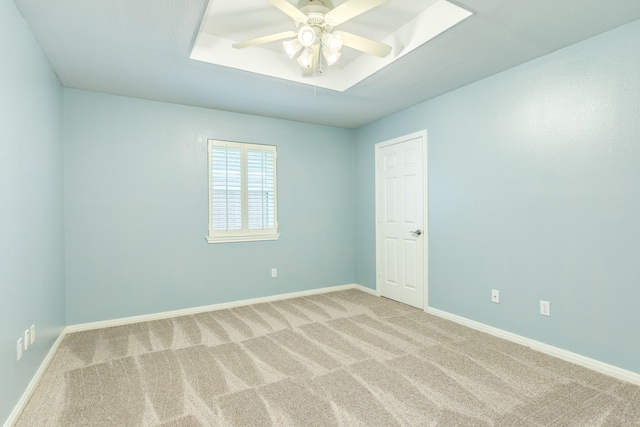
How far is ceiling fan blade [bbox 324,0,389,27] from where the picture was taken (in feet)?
5.83

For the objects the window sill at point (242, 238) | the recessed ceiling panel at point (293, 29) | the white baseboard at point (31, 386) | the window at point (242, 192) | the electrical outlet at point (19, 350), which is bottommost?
the white baseboard at point (31, 386)

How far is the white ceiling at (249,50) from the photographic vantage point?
202 centimetres

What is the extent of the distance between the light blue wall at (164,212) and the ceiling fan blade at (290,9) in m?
2.29

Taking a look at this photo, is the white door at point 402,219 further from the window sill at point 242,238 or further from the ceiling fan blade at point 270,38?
the ceiling fan blade at point 270,38

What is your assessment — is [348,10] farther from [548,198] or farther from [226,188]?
[226,188]

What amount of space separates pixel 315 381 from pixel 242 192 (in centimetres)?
255

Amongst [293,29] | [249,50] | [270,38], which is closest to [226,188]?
[249,50]

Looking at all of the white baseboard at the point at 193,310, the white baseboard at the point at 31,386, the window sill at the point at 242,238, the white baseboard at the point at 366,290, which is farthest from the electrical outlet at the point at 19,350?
the white baseboard at the point at 366,290

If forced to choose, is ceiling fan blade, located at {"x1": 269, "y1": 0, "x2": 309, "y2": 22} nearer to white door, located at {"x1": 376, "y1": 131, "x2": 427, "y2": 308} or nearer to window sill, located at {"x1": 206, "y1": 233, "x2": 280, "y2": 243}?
white door, located at {"x1": 376, "y1": 131, "x2": 427, "y2": 308}

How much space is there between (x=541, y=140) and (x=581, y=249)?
3.05 feet

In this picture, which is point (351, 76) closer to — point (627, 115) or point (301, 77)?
point (301, 77)

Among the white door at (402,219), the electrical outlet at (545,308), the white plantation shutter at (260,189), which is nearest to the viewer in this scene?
the electrical outlet at (545,308)

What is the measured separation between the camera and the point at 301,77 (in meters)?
3.17

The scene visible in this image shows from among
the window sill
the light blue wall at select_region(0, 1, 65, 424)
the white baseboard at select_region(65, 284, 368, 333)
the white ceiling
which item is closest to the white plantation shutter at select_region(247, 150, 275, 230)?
the window sill
